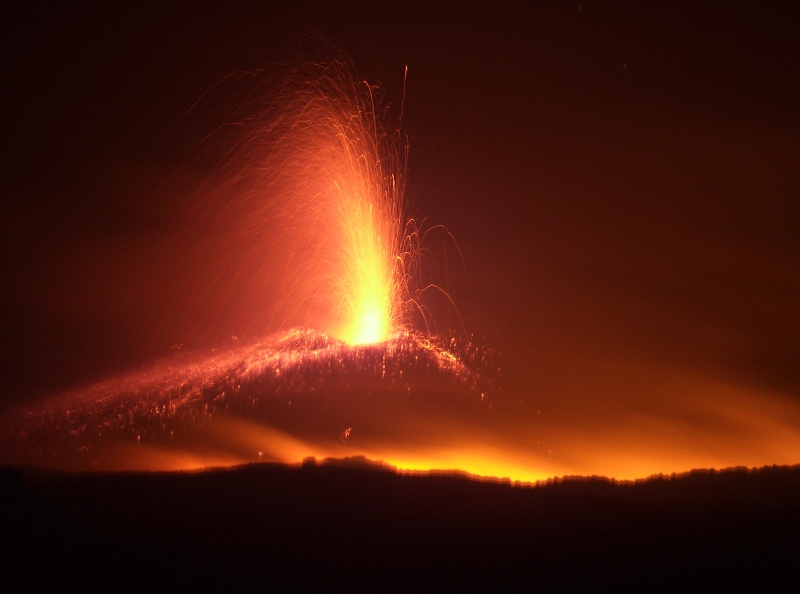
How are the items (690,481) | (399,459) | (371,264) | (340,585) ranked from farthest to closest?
1. (371,264)
2. (399,459)
3. (690,481)
4. (340,585)

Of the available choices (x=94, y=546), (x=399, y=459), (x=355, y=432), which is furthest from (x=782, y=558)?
(x=94, y=546)

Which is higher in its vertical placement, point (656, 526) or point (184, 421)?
point (184, 421)

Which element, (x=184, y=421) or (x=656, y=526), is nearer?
(x=656, y=526)

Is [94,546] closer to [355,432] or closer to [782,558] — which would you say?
[355,432]

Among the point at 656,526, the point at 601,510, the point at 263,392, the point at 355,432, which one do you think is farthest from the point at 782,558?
the point at 263,392

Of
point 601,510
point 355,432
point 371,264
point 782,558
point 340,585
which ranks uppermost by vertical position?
point 371,264

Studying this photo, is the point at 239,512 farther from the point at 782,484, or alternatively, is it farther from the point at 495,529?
the point at 782,484

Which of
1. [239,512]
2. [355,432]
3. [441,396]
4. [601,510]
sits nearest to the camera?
[239,512]
